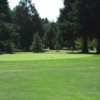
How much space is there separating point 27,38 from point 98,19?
103 ft

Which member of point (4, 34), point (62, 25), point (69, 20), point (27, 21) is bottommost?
point (4, 34)

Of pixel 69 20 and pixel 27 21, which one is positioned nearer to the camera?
pixel 69 20

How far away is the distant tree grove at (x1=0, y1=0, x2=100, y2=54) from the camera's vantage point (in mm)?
48688

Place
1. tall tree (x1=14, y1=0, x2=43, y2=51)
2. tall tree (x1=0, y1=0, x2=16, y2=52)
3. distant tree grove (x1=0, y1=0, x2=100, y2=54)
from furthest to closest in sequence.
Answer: tall tree (x1=14, y1=0, x2=43, y2=51) < tall tree (x1=0, y1=0, x2=16, y2=52) < distant tree grove (x1=0, y1=0, x2=100, y2=54)

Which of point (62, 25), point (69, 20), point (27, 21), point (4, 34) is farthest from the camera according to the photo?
point (27, 21)

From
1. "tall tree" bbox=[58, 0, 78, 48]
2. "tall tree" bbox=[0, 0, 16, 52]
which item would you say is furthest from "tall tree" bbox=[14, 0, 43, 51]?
"tall tree" bbox=[58, 0, 78, 48]

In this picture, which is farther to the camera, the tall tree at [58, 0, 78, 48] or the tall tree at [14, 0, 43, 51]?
the tall tree at [14, 0, 43, 51]

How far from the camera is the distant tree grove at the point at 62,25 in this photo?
48688 mm

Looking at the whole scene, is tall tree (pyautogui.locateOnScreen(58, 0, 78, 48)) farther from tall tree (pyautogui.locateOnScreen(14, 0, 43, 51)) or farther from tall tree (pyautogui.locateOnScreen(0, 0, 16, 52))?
tall tree (pyautogui.locateOnScreen(14, 0, 43, 51))

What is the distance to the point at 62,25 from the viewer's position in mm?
51375

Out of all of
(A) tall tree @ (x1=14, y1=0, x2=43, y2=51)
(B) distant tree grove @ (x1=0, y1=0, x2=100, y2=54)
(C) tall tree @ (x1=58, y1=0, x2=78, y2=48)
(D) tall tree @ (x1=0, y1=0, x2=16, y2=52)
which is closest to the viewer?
(B) distant tree grove @ (x1=0, y1=0, x2=100, y2=54)

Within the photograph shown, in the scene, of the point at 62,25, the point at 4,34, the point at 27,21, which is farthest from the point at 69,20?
the point at 27,21

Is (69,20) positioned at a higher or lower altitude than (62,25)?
higher

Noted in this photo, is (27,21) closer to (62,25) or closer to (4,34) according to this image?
(4,34)
